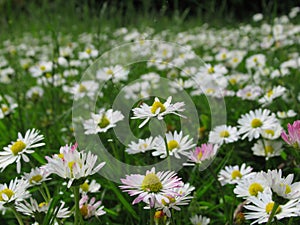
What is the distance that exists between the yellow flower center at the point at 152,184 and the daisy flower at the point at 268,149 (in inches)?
18.0

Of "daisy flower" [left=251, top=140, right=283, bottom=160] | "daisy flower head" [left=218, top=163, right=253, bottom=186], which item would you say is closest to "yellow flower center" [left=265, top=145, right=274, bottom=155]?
"daisy flower" [left=251, top=140, right=283, bottom=160]

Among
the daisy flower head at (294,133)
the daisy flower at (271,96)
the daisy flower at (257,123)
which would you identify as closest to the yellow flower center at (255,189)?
the daisy flower head at (294,133)

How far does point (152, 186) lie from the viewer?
2.10ft

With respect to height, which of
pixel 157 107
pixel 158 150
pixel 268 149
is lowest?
pixel 268 149

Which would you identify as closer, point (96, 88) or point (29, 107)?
point (96, 88)

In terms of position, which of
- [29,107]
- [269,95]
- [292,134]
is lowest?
[29,107]

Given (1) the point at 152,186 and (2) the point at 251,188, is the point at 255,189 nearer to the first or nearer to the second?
(2) the point at 251,188

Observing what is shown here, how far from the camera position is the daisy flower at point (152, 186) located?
2.06ft

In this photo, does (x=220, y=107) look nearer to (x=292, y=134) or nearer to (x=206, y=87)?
(x=206, y=87)

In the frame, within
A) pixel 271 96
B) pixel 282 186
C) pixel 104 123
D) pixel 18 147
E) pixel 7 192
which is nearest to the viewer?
pixel 282 186

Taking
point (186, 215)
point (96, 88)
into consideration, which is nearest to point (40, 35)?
point (96, 88)

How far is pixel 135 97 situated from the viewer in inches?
61.6

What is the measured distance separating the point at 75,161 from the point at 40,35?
3.41 m

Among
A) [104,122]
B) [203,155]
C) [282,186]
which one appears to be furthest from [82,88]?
[282,186]
